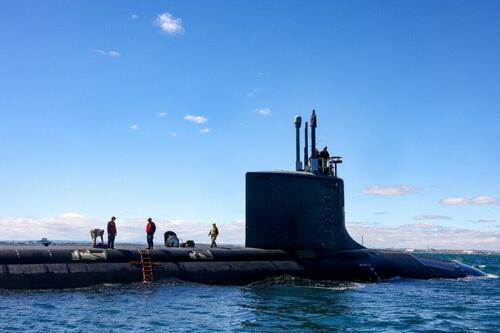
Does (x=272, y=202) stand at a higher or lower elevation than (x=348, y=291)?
higher

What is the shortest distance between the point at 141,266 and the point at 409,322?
9.77 metres

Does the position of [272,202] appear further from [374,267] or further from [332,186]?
[374,267]

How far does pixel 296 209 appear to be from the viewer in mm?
24094

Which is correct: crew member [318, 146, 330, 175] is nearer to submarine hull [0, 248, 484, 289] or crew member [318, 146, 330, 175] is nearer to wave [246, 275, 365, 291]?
submarine hull [0, 248, 484, 289]

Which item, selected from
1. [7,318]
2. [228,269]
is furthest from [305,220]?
[7,318]

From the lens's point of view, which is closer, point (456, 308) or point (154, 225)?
point (456, 308)

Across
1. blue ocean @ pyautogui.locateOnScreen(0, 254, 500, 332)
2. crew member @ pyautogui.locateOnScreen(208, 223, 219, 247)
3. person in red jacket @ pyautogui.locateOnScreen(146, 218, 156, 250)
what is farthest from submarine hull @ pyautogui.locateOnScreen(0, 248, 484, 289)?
crew member @ pyautogui.locateOnScreen(208, 223, 219, 247)

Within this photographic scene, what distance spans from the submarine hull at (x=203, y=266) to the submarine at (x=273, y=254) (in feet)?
0.10

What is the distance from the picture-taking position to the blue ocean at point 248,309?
13.8 meters

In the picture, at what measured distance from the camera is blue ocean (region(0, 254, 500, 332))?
13844 millimetres

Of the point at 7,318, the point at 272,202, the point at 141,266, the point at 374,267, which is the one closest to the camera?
the point at 7,318

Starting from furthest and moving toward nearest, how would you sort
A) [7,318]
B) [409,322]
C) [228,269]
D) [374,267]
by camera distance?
[374,267], [228,269], [409,322], [7,318]

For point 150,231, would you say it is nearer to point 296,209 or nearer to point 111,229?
point 111,229

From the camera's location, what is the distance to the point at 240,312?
15.8 meters
